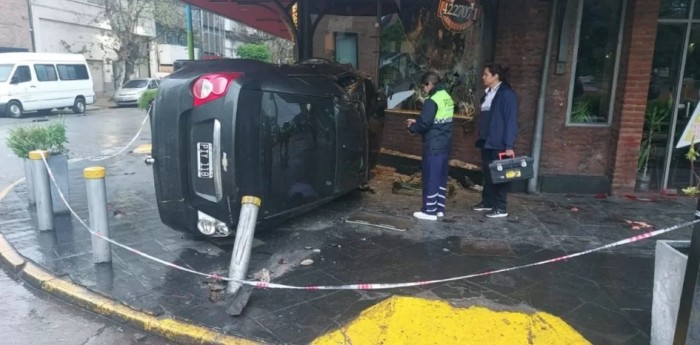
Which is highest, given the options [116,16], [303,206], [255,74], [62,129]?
[116,16]

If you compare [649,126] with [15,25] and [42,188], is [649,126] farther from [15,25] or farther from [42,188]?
[15,25]

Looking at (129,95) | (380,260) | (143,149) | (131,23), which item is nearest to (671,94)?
(380,260)

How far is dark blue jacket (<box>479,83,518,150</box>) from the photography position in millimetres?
5898

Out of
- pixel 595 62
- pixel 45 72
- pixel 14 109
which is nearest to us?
pixel 595 62

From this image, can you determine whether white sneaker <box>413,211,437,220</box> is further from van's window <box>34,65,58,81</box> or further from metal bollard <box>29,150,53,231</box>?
van's window <box>34,65,58,81</box>

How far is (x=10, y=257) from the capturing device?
4809 mm

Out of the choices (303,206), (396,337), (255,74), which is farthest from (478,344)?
(255,74)

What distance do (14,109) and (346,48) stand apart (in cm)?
1548

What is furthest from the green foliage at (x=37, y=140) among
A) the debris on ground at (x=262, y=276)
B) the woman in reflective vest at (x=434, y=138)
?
the woman in reflective vest at (x=434, y=138)

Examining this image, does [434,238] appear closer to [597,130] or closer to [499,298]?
[499,298]

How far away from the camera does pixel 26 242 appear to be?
17.0 feet

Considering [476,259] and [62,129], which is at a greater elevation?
[62,129]

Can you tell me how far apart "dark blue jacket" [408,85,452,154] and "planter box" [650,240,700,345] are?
3062 mm

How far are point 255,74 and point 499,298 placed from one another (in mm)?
2778
